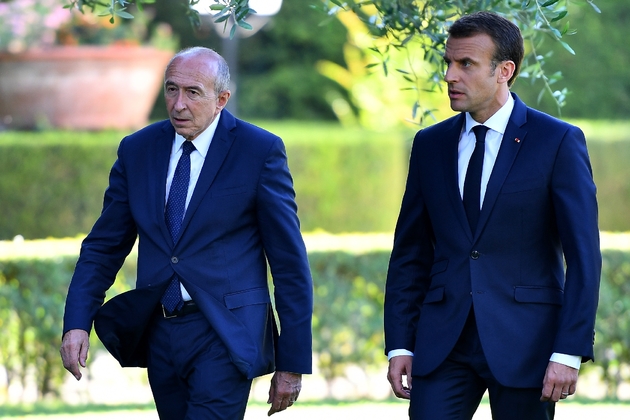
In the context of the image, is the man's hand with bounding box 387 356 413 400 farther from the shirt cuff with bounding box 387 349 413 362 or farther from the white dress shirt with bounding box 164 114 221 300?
the white dress shirt with bounding box 164 114 221 300

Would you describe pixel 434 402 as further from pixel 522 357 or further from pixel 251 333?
pixel 251 333

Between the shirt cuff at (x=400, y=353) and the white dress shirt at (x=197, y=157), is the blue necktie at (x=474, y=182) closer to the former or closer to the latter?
the shirt cuff at (x=400, y=353)

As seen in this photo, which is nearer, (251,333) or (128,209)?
(251,333)

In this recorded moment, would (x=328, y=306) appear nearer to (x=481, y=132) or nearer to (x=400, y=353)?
→ (x=400, y=353)

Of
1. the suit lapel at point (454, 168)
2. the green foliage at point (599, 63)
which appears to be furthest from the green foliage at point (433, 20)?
the green foliage at point (599, 63)

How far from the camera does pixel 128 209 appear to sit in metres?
3.98

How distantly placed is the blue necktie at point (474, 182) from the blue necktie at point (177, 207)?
0.99 m

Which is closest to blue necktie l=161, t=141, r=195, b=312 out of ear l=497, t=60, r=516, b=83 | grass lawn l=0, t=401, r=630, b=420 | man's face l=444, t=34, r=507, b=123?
man's face l=444, t=34, r=507, b=123

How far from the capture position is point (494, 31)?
144 inches

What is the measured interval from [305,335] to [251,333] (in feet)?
0.67

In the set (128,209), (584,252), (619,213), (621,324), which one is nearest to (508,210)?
(584,252)

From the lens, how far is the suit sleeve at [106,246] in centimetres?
391

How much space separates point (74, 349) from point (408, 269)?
48.0 inches

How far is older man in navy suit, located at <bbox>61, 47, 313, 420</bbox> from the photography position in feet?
12.1
